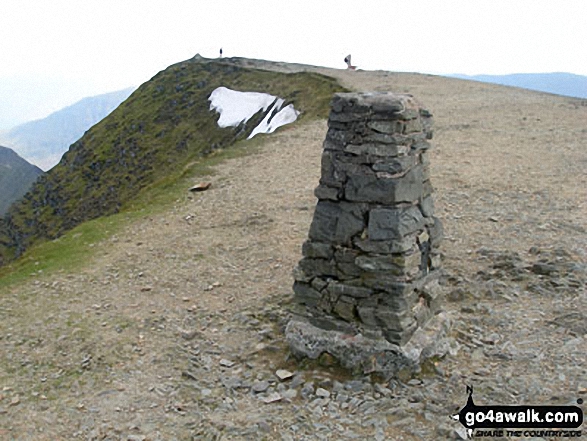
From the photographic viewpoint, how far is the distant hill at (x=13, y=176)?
349 ft

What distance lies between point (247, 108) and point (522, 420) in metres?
41.4

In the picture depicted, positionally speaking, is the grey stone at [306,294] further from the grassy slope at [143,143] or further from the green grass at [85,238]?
the grassy slope at [143,143]

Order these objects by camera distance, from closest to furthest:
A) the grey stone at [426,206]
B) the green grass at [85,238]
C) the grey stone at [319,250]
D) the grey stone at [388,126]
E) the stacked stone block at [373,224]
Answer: the grey stone at [388,126]
the stacked stone block at [373,224]
the grey stone at [319,250]
the grey stone at [426,206]
the green grass at [85,238]

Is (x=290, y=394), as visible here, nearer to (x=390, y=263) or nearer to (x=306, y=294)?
(x=306, y=294)

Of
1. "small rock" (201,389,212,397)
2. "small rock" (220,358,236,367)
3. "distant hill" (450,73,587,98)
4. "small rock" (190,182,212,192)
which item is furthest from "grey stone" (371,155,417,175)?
"distant hill" (450,73,587,98)

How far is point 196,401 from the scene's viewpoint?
27.5ft

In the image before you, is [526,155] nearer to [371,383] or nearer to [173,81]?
[371,383]

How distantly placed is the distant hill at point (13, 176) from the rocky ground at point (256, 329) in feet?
329

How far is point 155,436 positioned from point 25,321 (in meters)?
5.02

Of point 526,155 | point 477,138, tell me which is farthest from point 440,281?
point 477,138

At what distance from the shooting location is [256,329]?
10.6m

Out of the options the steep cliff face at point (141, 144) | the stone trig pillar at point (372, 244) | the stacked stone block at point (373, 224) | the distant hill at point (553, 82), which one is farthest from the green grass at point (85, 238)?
the distant hill at point (553, 82)

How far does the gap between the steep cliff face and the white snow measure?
78cm

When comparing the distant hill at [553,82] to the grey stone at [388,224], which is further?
the distant hill at [553,82]
